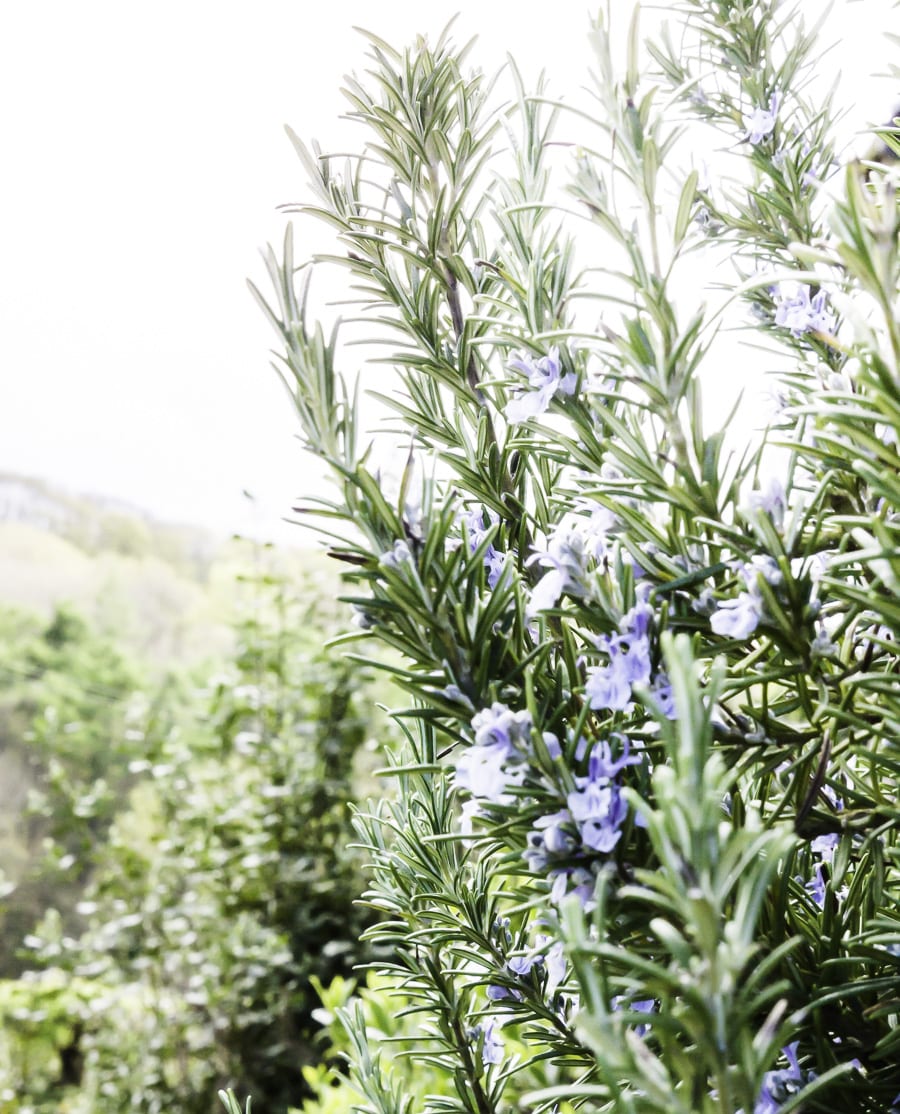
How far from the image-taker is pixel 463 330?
0.42 metres

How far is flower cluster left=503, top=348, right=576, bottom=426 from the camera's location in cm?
35

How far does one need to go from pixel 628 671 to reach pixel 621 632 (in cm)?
2

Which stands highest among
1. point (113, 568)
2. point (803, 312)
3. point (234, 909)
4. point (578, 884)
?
point (113, 568)

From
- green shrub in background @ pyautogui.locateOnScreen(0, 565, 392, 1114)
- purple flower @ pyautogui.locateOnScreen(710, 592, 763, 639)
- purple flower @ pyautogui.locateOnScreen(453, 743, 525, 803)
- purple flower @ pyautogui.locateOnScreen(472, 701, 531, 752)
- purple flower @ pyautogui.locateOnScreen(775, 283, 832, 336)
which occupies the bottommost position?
green shrub in background @ pyautogui.locateOnScreen(0, 565, 392, 1114)

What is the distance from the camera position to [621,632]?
Answer: 289 mm

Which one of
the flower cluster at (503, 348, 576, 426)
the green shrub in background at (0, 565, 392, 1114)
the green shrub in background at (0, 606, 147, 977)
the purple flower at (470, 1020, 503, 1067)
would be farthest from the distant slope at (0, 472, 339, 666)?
the flower cluster at (503, 348, 576, 426)

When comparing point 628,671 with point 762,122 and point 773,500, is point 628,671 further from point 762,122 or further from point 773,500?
point 762,122

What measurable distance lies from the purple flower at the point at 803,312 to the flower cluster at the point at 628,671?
261 millimetres

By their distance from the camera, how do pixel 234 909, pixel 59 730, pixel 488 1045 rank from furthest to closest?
pixel 59 730, pixel 234 909, pixel 488 1045

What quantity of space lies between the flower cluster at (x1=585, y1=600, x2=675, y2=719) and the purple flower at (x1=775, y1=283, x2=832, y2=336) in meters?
0.26

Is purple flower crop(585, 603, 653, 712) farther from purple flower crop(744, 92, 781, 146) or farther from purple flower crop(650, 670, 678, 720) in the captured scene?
purple flower crop(744, 92, 781, 146)

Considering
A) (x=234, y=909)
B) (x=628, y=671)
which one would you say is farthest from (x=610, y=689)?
(x=234, y=909)

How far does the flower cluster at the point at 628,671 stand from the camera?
0.27 meters

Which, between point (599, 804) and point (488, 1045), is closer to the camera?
point (599, 804)
